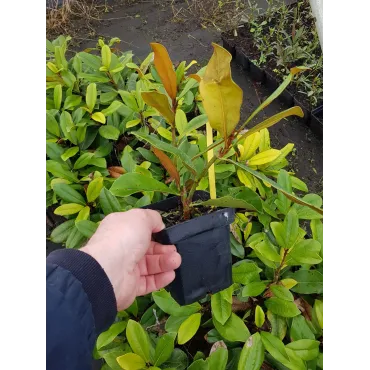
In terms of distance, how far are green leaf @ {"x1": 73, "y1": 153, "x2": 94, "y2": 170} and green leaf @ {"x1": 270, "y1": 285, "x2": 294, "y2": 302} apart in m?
0.79

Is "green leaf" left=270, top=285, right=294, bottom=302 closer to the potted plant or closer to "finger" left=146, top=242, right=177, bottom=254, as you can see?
the potted plant

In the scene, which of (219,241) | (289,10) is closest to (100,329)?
(219,241)

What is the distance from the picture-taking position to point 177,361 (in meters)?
1.14

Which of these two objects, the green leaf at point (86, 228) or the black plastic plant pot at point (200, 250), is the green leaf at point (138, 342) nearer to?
the black plastic plant pot at point (200, 250)

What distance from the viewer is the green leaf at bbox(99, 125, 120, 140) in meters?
1.62

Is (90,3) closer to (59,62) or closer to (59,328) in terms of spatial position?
(59,62)

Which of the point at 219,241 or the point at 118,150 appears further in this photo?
the point at 118,150

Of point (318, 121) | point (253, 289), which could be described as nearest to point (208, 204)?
point (253, 289)

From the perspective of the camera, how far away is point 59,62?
6.01ft

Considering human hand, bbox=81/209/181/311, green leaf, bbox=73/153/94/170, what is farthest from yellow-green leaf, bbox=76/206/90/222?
human hand, bbox=81/209/181/311

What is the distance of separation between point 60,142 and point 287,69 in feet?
4.69

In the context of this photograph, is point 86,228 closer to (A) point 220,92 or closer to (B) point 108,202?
(B) point 108,202

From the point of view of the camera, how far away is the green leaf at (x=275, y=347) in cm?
105

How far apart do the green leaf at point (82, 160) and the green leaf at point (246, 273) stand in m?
0.69
